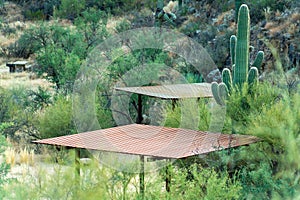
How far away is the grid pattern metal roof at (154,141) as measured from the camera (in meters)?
7.45

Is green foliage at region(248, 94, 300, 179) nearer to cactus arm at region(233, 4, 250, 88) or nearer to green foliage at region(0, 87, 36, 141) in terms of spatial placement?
cactus arm at region(233, 4, 250, 88)

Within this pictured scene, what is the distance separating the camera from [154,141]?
814 centimetres

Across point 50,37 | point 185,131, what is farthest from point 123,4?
point 185,131

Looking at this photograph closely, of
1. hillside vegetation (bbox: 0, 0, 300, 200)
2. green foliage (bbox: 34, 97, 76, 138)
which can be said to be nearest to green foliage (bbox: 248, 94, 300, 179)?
hillside vegetation (bbox: 0, 0, 300, 200)

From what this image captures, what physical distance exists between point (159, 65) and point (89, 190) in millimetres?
9280

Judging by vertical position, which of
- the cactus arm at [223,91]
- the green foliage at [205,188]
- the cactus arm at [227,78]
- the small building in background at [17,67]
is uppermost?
the small building in background at [17,67]

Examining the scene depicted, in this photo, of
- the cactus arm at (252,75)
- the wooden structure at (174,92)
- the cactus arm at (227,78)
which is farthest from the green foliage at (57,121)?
the cactus arm at (252,75)

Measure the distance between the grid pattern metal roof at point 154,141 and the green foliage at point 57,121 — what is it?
3853 millimetres

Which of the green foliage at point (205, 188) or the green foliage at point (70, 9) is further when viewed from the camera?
the green foliage at point (70, 9)

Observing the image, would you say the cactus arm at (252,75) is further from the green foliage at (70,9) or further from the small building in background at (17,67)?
the green foliage at (70,9)

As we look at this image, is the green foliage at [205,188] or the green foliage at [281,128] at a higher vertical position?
the green foliage at [281,128]

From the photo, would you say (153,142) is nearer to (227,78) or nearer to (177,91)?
(227,78)

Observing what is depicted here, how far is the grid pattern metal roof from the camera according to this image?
7.45 m

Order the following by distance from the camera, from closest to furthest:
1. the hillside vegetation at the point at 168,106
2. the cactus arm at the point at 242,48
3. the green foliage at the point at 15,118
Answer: the hillside vegetation at the point at 168,106, the cactus arm at the point at 242,48, the green foliage at the point at 15,118
